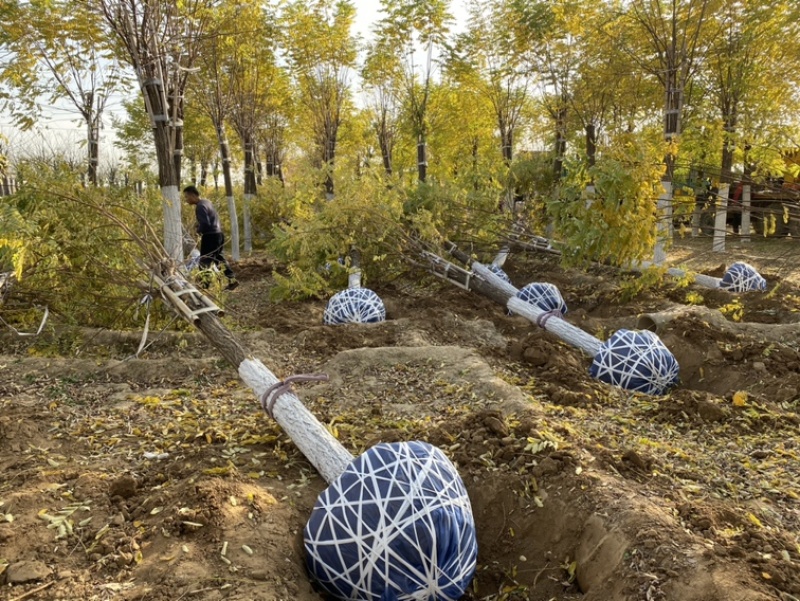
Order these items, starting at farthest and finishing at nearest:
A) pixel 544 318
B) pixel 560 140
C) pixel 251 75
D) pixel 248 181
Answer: pixel 248 181
pixel 560 140
pixel 251 75
pixel 544 318

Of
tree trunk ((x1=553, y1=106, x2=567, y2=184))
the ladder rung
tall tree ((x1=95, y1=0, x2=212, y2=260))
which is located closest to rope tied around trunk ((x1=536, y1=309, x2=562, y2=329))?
the ladder rung

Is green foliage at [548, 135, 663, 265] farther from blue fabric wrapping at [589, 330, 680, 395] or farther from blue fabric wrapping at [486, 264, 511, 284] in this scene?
blue fabric wrapping at [486, 264, 511, 284]

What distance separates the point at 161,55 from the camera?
6301mm

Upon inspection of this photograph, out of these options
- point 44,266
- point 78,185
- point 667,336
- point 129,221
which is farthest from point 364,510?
point 78,185

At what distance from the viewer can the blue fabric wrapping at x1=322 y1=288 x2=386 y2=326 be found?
623 centimetres

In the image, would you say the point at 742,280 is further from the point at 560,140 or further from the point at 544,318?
the point at 560,140

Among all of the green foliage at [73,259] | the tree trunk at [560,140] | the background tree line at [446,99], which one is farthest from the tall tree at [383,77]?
the green foliage at [73,259]

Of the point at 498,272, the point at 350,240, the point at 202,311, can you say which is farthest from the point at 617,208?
the point at 350,240

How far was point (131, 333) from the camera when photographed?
218 inches

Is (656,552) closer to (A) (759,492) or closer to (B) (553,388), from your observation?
(A) (759,492)

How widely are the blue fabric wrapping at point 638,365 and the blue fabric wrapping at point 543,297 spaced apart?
2040mm

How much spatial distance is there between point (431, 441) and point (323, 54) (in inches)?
470

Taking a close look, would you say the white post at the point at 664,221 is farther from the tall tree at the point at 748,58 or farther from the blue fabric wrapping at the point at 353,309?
the blue fabric wrapping at the point at 353,309

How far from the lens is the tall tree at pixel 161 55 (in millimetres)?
6184
